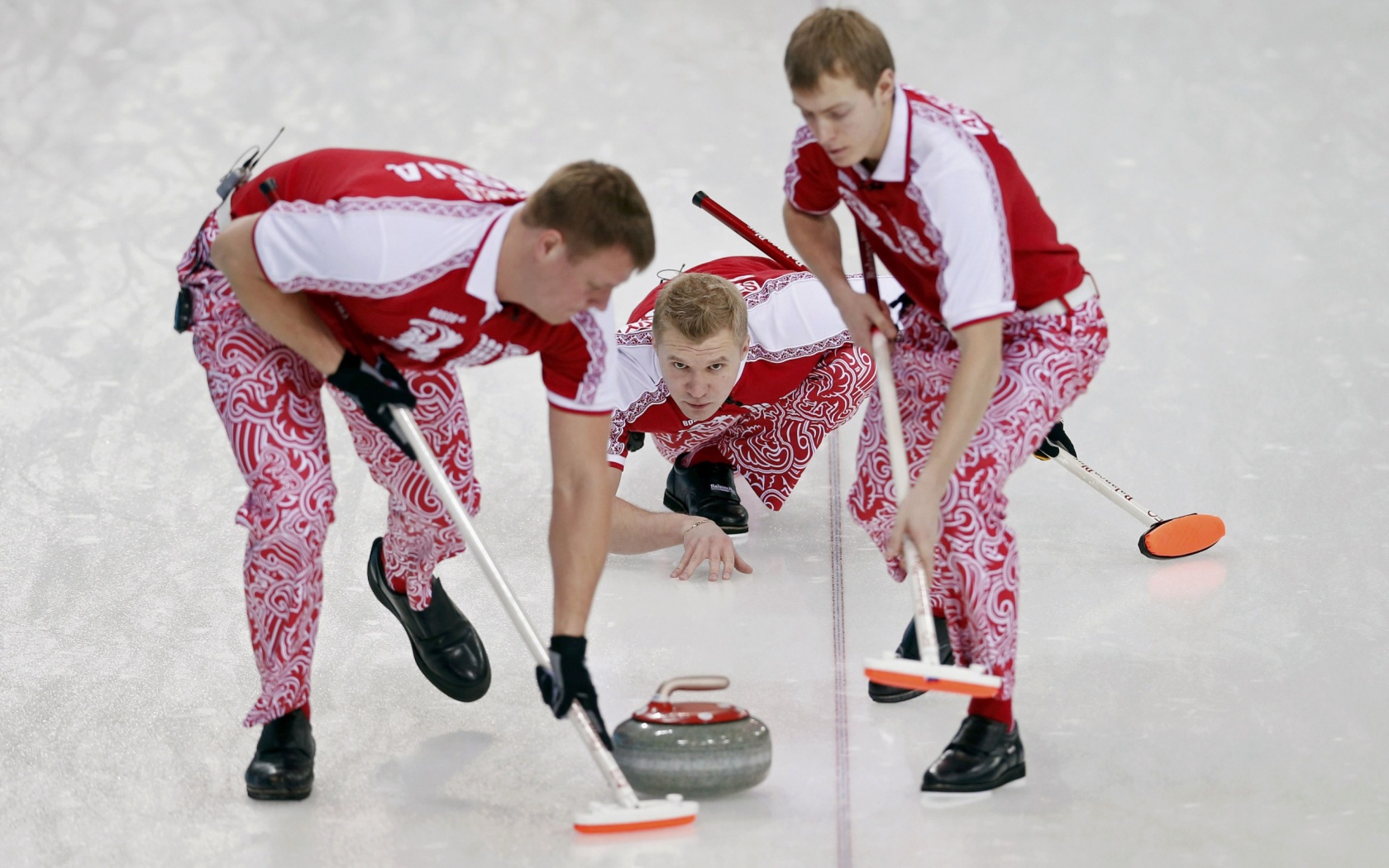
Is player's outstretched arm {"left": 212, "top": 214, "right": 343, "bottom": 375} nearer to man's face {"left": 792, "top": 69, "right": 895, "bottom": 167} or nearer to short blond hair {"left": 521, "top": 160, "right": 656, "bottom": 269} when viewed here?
short blond hair {"left": 521, "top": 160, "right": 656, "bottom": 269}

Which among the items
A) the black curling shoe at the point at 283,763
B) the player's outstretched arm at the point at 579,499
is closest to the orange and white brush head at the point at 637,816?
the player's outstretched arm at the point at 579,499

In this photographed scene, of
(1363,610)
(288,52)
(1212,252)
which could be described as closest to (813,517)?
(1363,610)

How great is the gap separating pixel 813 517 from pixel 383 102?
2.82 metres

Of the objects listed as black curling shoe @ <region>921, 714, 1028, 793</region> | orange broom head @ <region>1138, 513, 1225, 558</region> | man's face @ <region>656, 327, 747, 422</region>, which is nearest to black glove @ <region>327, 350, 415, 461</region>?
man's face @ <region>656, 327, 747, 422</region>

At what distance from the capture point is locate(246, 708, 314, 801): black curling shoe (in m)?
2.28

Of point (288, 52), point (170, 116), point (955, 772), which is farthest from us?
point (288, 52)

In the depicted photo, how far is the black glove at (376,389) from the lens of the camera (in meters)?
2.26

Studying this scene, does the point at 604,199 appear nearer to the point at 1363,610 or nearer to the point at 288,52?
the point at 1363,610

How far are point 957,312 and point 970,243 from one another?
100 mm

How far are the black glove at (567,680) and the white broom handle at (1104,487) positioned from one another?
1403mm

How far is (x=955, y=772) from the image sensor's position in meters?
2.29

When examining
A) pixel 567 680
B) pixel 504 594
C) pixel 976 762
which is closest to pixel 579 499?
pixel 504 594

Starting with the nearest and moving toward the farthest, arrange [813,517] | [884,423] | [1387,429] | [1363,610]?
[884,423]
[1363,610]
[813,517]
[1387,429]

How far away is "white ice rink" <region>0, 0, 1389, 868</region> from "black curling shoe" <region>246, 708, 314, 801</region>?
0.05 m
